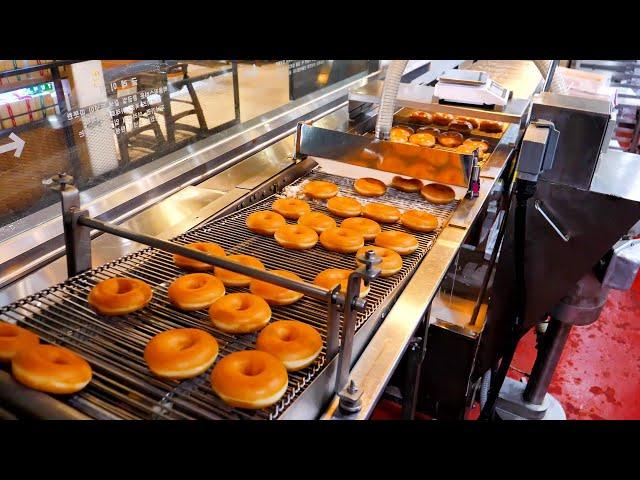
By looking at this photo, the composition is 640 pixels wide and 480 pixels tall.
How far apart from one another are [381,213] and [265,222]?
1.85ft

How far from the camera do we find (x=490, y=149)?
10.4ft

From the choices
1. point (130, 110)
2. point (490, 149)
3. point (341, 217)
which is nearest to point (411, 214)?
point (341, 217)

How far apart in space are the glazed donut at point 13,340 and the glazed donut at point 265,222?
101cm

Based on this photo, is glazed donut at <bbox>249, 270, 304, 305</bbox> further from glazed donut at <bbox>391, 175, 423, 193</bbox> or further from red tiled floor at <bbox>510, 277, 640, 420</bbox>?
red tiled floor at <bbox>510, 277, 640, 420</bbox>

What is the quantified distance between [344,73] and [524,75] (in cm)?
184

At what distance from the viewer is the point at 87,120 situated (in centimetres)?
258

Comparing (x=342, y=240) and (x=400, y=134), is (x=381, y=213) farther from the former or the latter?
(x=400, y=134)

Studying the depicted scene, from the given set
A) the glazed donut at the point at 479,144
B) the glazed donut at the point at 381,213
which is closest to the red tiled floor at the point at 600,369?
the glazed donut at the point at 381,213

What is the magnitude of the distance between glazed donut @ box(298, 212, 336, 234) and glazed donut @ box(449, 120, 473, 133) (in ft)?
5.23

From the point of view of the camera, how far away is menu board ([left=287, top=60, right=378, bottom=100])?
15.0 feet

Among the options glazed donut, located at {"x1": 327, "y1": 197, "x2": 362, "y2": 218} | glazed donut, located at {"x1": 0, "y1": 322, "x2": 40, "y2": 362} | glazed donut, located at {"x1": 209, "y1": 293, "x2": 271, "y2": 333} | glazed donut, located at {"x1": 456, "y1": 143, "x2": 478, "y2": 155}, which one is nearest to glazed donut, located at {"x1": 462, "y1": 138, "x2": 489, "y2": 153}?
glazed donut, located at {"x1": 456, "y1": 143, "x2": 478, "y2": 155}

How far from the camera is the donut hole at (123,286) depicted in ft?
5.41

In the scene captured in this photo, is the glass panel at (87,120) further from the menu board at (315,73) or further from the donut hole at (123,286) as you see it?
the menu board at (315,73)

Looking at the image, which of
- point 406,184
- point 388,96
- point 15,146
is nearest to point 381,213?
point 406,184
